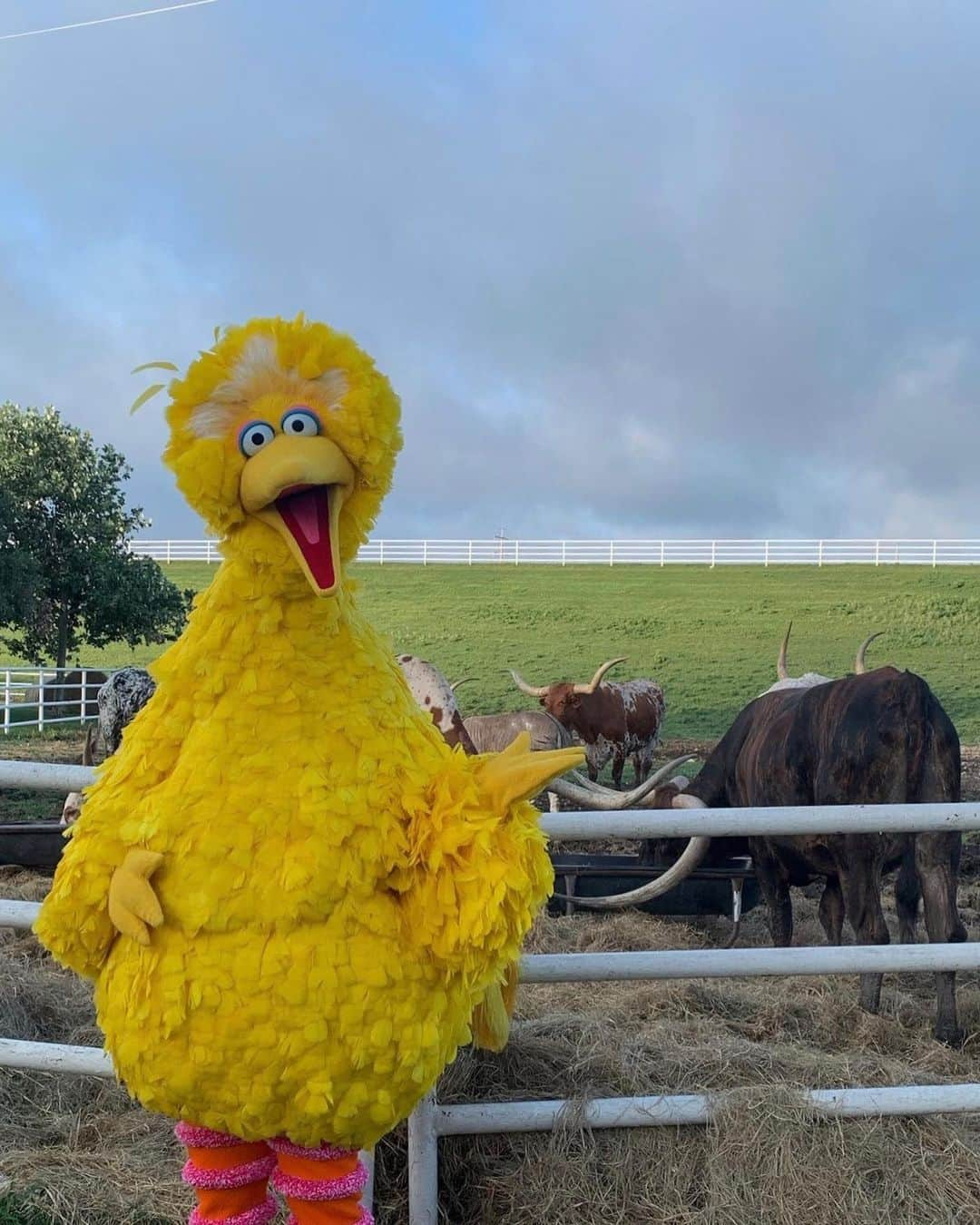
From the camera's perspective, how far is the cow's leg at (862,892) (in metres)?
4.00

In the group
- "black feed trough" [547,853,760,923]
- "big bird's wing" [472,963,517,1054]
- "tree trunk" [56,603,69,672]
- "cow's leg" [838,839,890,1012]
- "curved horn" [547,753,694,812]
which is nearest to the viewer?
"big bird's wing" [472,963,517,1054]

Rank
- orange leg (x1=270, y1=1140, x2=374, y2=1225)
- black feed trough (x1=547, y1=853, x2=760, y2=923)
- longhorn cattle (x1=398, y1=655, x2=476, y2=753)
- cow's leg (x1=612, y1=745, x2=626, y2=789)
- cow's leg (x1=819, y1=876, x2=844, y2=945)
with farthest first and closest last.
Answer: cow's leg (x1=612, y1=745, x2=626, y2=789)
longhorn cattle (x1=398, y1=655, x2=476, y2=753)
black feed trough (x1=547, y1=853, x2=760, y2=923)
cow's leg (x1=819, y1=876, x2=844, y2=945)
orange leg (x1=270, y1=1140, x2=374, y2=1225)

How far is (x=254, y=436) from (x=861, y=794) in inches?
135

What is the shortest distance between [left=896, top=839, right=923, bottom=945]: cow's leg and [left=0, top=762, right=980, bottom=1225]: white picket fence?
239 cm

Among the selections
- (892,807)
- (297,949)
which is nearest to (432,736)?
(297,949)

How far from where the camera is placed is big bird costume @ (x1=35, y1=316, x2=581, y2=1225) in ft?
4.66

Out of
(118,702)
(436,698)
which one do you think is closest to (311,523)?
(436,698)

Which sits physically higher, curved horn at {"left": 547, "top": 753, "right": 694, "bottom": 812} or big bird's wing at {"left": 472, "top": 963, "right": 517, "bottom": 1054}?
big bird's wing at {"left": 472, "top": 963, "right": 517, "bottom": 1054}

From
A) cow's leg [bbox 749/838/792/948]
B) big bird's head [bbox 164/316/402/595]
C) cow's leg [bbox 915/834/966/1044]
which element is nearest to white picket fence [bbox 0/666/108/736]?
cow's leg [bbox 749/838/792/948]

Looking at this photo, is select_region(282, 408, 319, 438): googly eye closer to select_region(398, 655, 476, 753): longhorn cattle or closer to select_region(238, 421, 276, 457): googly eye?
select_region(238, 421, 276, 457): googly eye

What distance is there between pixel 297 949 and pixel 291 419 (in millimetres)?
750

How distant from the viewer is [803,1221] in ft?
6.81

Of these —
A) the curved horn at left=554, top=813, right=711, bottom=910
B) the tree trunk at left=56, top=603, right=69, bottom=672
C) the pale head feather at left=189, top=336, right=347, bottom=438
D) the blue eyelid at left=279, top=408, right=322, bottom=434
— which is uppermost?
the pale head feather at left=189, top=336, right=347, bottom=438

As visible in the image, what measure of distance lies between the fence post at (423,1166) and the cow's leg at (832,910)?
9.78 ft
